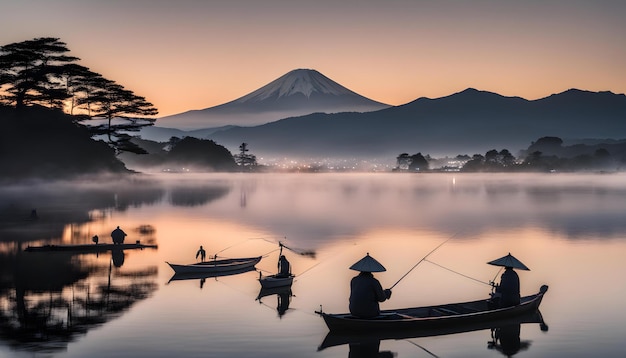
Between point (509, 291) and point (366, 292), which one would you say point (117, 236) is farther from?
point (509, 291)

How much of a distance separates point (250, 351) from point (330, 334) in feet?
9.37

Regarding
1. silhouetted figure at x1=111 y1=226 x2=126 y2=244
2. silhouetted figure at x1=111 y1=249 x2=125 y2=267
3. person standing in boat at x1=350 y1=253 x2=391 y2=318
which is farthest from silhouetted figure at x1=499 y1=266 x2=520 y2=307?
silhouetted figure at x1=111 y1=226 x2=126 y2=244

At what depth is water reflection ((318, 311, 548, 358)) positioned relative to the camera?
61.8ft

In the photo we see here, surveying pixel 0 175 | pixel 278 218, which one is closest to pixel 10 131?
pixel 0 175

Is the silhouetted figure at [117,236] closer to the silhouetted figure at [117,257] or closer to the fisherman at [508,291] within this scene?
the silhouetted figure at [117,257]

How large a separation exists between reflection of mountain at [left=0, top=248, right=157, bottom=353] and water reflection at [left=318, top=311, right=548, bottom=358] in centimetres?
817

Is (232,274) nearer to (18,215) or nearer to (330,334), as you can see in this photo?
(330,334)

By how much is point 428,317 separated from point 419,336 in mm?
658

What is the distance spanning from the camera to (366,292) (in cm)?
1902

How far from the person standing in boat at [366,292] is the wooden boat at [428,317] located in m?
0.25

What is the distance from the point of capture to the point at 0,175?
91.3m

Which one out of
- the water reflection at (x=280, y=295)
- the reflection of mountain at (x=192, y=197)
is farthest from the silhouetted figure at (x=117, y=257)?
the reflection of mountain at (x=192, y=197)

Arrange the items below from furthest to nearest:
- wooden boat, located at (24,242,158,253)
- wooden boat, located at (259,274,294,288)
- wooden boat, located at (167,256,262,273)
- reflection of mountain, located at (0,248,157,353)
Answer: wooden boat, located at (24,242,158,253) < wooden boat, located at (167,256,262,273) < wooden boat, located at (259,274,294,288) < reflection of mountain, located at (0,248,157,353)

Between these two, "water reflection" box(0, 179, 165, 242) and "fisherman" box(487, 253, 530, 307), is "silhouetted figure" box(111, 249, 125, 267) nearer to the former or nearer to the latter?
"water reflection" box(0, 179, 165, 242)
